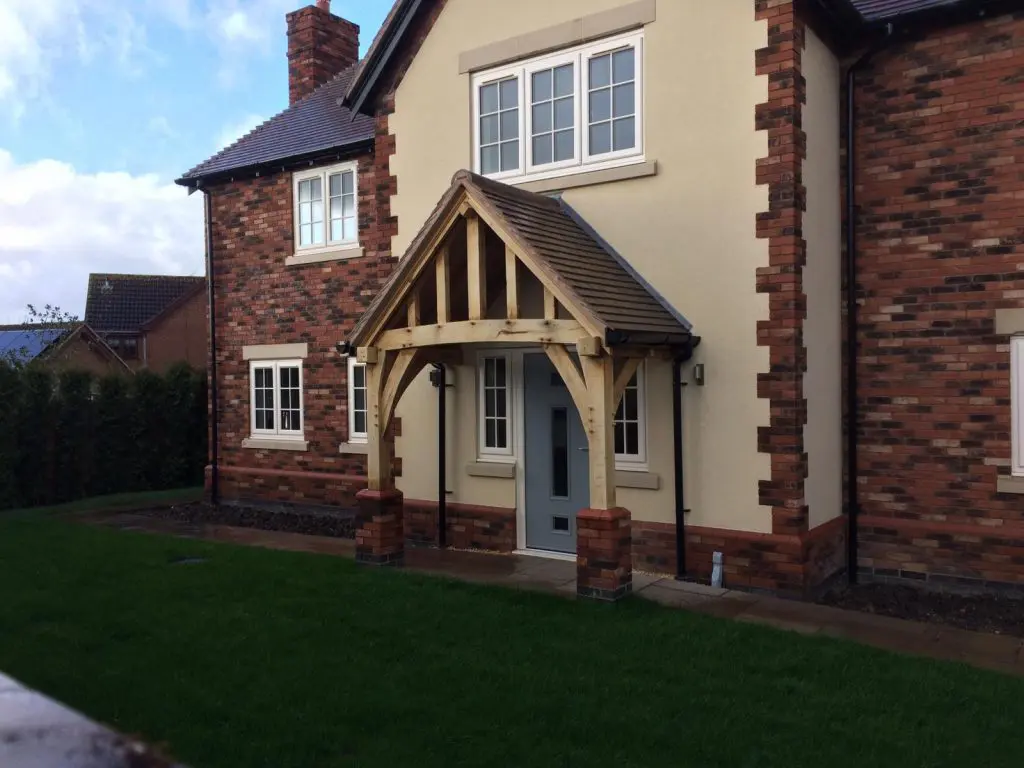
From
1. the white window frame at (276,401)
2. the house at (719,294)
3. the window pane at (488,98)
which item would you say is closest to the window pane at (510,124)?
the house at (719,294)

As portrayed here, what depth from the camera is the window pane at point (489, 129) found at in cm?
998

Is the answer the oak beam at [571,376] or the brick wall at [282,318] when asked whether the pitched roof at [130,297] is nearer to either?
the brick wall at [282,318]

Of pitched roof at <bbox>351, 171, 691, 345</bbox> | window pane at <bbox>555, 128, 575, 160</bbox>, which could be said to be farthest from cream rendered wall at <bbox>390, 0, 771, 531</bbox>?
window pane at <bbox>555, 128, 575, 160</bbox>

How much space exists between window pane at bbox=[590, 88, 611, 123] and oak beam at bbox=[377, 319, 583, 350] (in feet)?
8.99

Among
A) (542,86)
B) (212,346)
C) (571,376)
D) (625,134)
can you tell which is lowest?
(571,376)

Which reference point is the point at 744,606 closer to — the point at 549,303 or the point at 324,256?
the point at 549,303

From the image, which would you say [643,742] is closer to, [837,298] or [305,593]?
[305,593]

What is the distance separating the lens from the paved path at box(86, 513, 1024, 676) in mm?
6523

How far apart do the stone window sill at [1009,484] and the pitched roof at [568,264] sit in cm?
320

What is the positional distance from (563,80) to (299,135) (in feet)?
19.6

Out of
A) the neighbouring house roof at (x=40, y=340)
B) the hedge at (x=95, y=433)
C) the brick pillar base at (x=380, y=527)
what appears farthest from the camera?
the neighbouring house roof at (x=40, y=340)

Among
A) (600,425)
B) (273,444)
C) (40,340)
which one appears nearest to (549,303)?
(600,425)

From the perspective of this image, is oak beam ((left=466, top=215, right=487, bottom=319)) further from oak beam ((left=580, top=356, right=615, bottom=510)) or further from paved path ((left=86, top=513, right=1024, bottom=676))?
paved path ((left=86, top=513, right=1024, bottom=676))

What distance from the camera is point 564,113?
9391 millimetres
